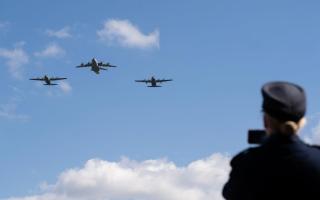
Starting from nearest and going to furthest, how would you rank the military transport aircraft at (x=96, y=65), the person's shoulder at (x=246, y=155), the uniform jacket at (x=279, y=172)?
the uniform jacket at (x=279, y=172) → the person's shoulder at (x=246, y=155) → the military transport aircraft at (x=96, y=65)

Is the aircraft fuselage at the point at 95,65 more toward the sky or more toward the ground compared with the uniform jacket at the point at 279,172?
more toward the sky

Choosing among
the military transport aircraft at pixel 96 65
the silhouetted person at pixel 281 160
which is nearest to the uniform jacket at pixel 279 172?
the silhouetted person at pixel 281 160

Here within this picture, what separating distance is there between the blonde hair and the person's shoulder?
254mm

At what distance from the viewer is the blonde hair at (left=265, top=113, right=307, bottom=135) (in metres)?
6.20

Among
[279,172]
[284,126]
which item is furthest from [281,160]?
[284,126]

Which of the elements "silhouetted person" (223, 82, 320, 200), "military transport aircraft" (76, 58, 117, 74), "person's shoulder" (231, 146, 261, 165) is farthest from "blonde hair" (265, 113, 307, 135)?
"military transport aircraft" (76, 58, 117, 74)

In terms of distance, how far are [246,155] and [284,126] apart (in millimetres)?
472

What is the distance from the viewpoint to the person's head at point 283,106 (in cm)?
616

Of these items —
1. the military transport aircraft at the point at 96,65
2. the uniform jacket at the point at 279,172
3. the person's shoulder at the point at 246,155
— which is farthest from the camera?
the military transport aircraft at the point at 96,65

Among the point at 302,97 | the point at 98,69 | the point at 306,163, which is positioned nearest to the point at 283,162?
the point at 306,163

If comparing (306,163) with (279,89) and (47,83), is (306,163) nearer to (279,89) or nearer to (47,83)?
(279,89)

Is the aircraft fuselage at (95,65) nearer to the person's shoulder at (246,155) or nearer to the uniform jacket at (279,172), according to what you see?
the person's shoulder at (246,155)

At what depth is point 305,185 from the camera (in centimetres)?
614

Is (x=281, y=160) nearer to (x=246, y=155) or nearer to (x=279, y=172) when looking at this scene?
(x=279, y=172)
